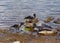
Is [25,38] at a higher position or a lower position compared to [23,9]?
lower

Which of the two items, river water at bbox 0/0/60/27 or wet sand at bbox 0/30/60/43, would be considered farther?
river water at bbox 0/0/60/27

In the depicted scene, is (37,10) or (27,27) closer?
(27,27)

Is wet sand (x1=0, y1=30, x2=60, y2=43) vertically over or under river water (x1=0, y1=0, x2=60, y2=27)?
under

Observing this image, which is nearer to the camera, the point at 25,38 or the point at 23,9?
the point at 25,38

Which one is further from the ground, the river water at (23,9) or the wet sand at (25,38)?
the river water at (23,9)

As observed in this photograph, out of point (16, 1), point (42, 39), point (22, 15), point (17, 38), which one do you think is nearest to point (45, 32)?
point (42, 39)

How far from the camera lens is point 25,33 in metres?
1.83

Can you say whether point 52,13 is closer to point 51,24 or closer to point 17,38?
point 51,24

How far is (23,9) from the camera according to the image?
2.39 meters

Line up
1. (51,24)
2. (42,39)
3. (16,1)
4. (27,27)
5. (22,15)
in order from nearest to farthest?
(42,39)
(27,27)
(51,24)
(22,15)
(16,1)

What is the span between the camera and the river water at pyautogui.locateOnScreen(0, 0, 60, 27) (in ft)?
7.01

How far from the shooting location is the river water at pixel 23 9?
2137 millimetres

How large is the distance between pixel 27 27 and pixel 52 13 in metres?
0.51

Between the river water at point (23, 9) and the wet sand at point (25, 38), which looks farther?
the river water at point (23, 9)
